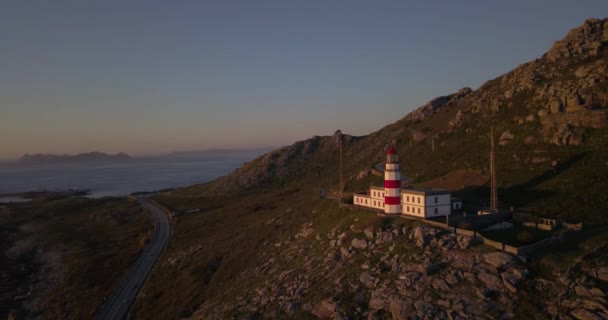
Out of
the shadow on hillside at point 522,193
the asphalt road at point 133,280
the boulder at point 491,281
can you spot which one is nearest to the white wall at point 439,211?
the shadow on hillside at point 522,193

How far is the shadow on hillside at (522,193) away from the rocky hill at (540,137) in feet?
0.40

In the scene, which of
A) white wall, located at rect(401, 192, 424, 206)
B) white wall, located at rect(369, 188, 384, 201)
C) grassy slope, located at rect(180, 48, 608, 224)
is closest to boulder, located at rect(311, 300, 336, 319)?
white wall, located at rect(401, 192, 424, 206)

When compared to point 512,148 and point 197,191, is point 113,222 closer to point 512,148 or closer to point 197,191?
point 197,191

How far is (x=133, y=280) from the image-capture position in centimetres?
5597

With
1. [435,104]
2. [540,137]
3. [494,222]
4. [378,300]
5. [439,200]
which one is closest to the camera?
[378,300]

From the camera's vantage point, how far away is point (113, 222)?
101438mm

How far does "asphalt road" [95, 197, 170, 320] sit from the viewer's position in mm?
46781

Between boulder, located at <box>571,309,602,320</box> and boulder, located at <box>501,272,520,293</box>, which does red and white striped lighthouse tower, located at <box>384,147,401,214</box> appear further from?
boulder, located at <box>571,309,602,320</box>

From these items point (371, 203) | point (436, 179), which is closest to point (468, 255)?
point (371, 203)

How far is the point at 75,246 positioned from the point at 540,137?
92554 millimetres

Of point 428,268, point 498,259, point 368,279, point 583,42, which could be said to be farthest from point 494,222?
point 583,42

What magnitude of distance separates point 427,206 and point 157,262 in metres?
44.0

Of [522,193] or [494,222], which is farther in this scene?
[522,193]

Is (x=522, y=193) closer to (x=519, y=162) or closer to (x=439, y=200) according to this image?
(x=519, y=162)
